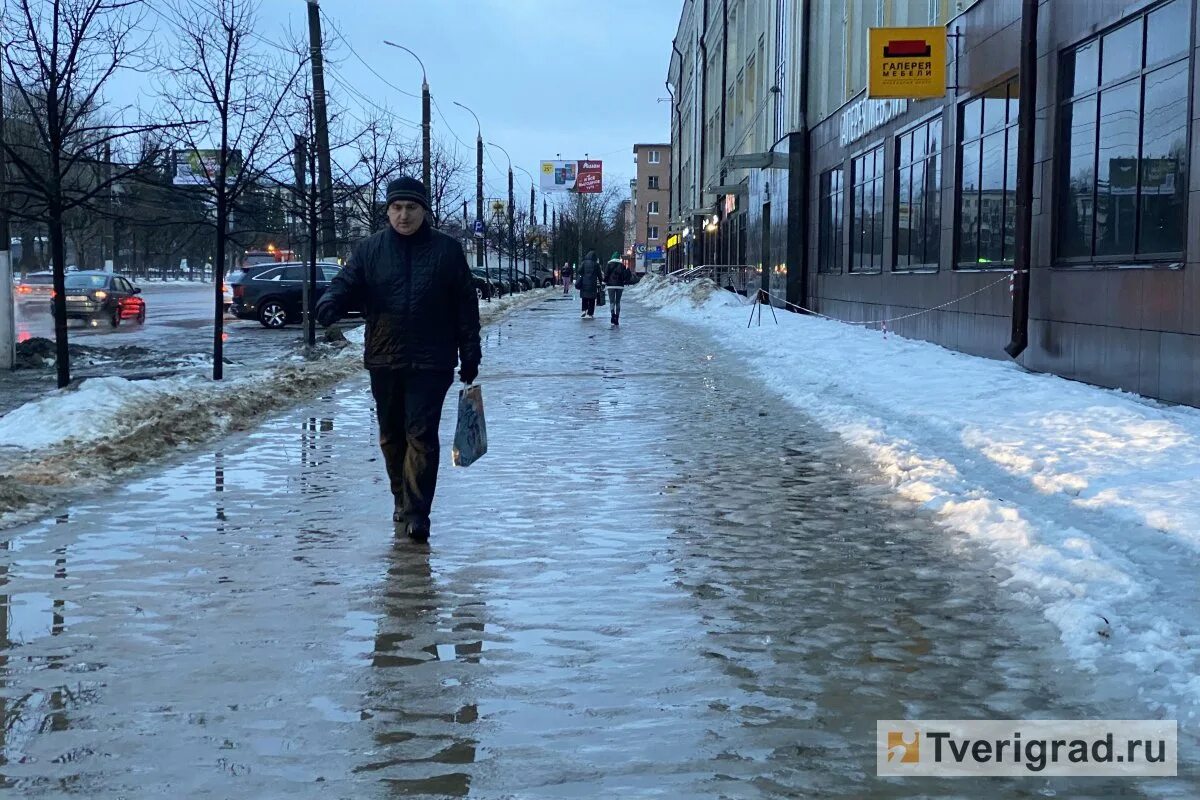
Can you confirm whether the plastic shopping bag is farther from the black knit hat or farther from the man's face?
the black knit hat

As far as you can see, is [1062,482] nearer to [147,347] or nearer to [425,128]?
[147,347]

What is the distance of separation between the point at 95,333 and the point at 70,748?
84.7ft

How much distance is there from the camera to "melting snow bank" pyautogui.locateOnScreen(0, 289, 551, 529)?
27.4 ft

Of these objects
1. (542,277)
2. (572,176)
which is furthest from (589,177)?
(542,277)

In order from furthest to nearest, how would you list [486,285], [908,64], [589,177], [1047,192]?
[589,177], [486,285], [908,64], [1047,192]

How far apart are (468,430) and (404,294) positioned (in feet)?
3.15

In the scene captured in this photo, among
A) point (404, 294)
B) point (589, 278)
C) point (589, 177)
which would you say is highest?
point (589, 177)

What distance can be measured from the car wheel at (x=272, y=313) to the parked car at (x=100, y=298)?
9.45ft

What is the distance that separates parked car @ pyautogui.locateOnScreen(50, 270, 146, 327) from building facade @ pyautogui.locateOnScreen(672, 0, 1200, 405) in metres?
16.4

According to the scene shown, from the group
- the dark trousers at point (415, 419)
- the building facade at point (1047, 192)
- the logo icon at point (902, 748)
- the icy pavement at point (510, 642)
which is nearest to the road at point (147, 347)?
the icy pavement at point (510, 642)

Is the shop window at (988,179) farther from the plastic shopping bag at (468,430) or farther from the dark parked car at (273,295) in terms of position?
the dark parked car at (273,295)

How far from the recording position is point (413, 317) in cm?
665

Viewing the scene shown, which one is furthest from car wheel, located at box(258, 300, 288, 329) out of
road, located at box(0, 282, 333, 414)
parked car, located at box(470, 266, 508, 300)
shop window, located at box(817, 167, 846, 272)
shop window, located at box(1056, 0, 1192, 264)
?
shop window, located at box(1056, 0, 1192, 264)

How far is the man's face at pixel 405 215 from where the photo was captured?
21.7ft
